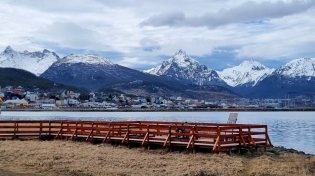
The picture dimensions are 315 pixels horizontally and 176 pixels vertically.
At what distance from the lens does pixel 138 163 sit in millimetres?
23359

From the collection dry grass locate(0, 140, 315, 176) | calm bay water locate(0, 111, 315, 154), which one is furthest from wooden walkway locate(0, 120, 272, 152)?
calm bay water locate(0, 111, 315, 154)

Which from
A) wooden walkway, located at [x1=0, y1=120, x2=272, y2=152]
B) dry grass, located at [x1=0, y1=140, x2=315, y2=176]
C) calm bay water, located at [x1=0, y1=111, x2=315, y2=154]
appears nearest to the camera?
dry grass, located at [x1=0, y1=140, x2=315, y2=176]

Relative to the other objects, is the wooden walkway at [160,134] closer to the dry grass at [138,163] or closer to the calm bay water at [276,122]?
the dry grass at [138,163]

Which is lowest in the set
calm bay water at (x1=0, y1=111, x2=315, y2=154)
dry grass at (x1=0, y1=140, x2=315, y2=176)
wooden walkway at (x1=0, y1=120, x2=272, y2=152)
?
calm bay water at (x1=0, y1=111, x2=315, y2=154)

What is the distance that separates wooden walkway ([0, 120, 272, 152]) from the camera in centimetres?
2623

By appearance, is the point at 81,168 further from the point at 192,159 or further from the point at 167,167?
the point at 192,159

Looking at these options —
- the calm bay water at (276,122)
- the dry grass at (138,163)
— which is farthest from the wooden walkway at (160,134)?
the calm bay water at (276,122)

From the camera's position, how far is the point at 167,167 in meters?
22.5

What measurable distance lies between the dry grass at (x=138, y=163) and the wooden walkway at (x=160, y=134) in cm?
97

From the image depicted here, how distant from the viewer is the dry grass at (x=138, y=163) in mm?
21594

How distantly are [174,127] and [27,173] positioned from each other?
965 cm

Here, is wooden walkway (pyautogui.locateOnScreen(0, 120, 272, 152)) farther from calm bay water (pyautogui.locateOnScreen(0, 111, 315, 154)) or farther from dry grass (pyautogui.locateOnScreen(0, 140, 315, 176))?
calm bay water (pyautogui.locateOnScreen(0, 111, 315, 154))

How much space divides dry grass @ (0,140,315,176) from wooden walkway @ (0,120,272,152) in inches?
38.3

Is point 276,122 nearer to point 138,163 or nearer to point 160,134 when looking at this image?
point 160,134
